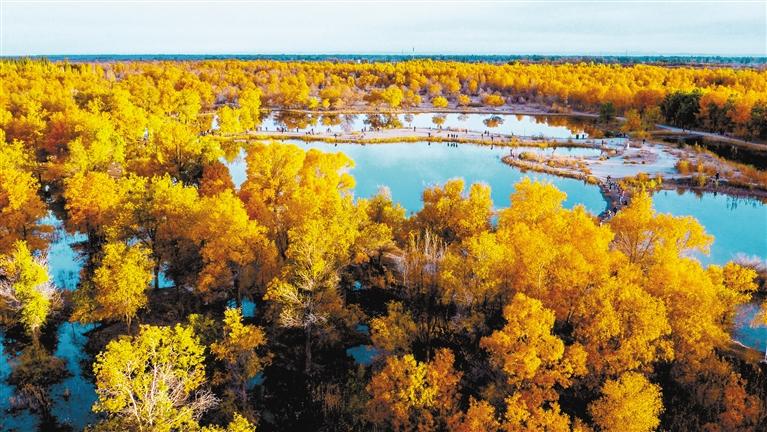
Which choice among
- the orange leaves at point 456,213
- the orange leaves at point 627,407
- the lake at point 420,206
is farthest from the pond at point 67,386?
the orange leaves at point 627,407

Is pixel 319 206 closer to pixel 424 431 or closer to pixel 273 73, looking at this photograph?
pixel 424 431

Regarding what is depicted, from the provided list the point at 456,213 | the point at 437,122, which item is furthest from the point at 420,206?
the point at 437,122

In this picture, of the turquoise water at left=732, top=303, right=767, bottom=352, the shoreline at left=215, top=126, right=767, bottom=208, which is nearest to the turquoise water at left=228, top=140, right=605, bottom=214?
the shoreline at left=215, top=126, right=767, bottom=208

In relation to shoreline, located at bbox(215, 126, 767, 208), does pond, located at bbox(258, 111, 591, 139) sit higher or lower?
higher

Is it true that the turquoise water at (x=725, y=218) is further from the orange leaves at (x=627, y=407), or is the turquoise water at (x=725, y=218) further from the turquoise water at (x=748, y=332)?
the orange leaves at (x=627, y=407)

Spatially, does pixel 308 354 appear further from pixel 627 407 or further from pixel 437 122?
pixel 437 122

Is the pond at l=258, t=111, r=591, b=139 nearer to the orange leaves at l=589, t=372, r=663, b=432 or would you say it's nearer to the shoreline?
the shoreline
